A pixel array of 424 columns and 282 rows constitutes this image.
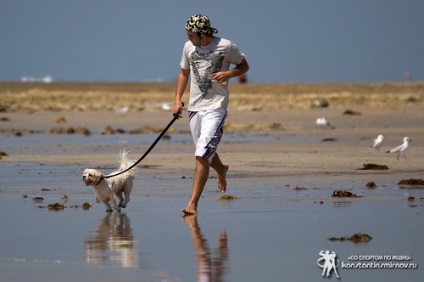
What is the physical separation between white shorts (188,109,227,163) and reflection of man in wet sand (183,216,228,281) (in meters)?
1.29

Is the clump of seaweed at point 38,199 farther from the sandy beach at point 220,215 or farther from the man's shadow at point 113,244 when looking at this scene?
the man's shadow at point 113,244

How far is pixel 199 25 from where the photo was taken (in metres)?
10.1

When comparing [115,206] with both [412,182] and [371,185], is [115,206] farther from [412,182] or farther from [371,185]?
[412,182]

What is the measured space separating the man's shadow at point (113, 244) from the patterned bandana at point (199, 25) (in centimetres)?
188

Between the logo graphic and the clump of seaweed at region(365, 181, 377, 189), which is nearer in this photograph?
the logo graphic

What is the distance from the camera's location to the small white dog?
1064cm

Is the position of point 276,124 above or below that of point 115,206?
above

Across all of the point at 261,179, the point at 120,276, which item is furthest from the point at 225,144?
the point at 120,276

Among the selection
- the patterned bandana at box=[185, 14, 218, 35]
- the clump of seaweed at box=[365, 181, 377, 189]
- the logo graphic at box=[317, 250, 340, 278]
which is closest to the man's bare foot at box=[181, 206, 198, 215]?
the patterned bandana at box=[185, 14, 218, 35]

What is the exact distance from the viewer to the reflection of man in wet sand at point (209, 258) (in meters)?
6.89

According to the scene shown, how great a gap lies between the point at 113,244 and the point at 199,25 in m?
2.66

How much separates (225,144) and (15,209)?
38.4ft

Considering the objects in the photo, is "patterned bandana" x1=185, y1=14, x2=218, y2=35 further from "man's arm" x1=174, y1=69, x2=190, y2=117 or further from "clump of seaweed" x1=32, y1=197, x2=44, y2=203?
"clump of seaweed" x1=32, y1=197, x2=44, y2=203

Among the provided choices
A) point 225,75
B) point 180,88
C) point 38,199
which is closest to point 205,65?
point 225,75
